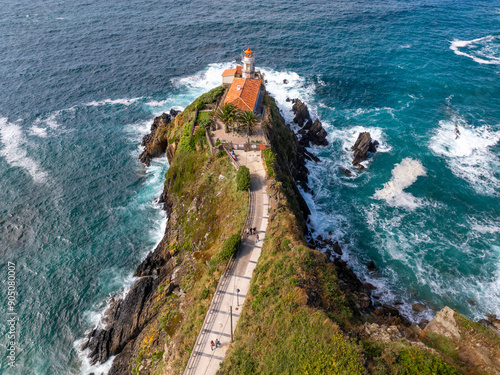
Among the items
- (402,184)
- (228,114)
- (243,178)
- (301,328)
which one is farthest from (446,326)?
(228,114)

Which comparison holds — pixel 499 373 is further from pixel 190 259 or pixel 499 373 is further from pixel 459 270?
pixel 190 259

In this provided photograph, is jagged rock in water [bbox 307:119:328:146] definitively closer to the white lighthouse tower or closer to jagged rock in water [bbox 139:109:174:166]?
the white lighthouse tower

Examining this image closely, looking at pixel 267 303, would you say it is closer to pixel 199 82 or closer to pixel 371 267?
pixel 371 267

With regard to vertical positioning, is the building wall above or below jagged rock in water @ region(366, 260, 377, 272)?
above

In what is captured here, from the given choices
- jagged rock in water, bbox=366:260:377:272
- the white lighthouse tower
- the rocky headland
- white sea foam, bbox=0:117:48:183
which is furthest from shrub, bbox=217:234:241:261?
white sea foam, bbox=0:117:48:183

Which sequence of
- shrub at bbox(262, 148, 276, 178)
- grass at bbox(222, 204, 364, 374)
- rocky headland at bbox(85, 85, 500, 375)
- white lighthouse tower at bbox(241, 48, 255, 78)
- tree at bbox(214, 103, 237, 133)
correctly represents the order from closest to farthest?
grass at bbox(222, 204, 364, 374) < rocky headland at bbox(85, 85, 500, 375) < shrub at bbox(262, 148, 276, 178) < tree at bbox(214, 103, 237, 133) < white lighthouse tower at bbox(241, 48, 255, 78)

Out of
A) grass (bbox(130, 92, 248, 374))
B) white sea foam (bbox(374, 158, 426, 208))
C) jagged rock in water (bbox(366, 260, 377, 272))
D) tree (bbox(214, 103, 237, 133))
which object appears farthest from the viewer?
white sea foam (bbox(374, 158, 426, 208))
